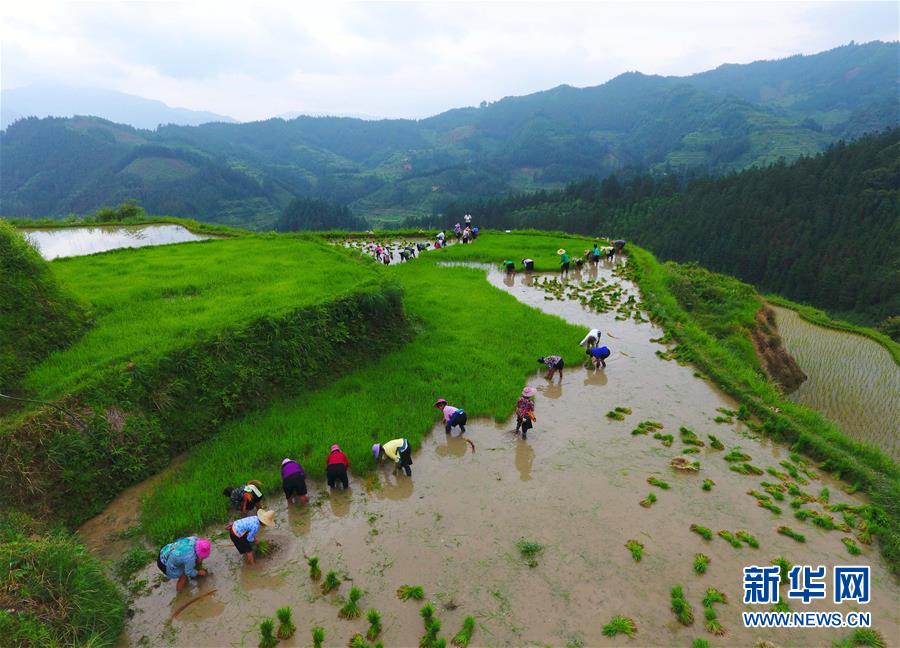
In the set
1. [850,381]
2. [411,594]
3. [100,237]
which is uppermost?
[100,237]

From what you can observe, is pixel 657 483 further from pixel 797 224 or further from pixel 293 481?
pixel 797 224

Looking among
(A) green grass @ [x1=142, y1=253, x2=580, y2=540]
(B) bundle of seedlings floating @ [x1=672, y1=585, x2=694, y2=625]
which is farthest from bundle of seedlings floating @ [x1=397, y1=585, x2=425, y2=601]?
(B) bundle of seedlings floating @ [x1=672, y1=585, x2=694, y2=625]

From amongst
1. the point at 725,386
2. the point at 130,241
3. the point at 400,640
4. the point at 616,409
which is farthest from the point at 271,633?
the point at 130,241

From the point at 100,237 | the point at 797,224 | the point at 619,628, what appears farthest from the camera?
the point at 797,224

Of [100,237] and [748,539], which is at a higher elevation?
[100,237]

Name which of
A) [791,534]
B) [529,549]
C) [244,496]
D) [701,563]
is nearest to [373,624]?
[529,549]

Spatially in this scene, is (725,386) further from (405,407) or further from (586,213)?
(586,213)
